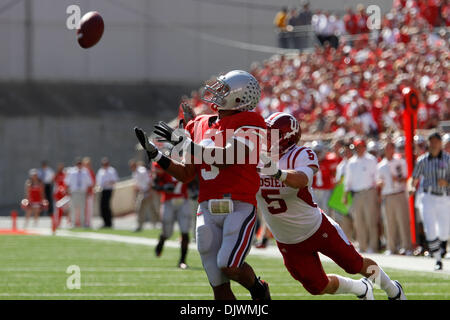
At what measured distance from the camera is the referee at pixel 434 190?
1205 cm

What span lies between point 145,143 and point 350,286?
2.24 metres

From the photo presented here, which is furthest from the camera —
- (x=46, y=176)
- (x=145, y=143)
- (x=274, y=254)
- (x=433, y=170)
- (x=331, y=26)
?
(x=46, y=176)

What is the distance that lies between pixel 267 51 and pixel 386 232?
18.5 meters

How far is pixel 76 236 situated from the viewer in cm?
1989

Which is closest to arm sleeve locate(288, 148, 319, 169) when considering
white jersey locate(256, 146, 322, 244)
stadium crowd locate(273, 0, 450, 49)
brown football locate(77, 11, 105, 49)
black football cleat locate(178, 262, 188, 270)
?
white jersey locate(256, 146, 322, 244)

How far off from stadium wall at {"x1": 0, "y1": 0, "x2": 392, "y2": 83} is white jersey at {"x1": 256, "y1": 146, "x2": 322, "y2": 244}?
25.6m

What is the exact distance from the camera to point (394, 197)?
47.4ft

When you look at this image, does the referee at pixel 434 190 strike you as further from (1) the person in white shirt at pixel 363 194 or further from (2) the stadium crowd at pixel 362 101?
(1) the person in white shirt at pixel 363 194

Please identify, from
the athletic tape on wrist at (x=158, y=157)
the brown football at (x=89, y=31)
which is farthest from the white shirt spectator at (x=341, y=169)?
the athletic tape on wrist at (x=158, y=157)

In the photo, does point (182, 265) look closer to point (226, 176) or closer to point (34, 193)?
point (226, 176)

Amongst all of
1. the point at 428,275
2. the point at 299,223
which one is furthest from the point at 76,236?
the point at 299,223

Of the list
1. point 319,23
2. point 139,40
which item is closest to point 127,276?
point 319,23

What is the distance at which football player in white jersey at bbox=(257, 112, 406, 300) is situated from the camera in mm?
7211

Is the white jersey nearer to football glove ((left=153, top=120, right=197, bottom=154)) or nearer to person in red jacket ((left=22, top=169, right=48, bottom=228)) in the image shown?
football glove ((left=153, top=120, right=197, bottom=154))
